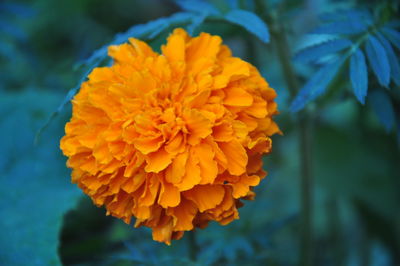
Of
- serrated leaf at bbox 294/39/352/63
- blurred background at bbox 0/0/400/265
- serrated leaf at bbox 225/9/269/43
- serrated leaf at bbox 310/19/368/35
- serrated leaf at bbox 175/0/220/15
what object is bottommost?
blurred background at bbox 0/0/400/265

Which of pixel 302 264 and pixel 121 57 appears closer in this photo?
pixel 121 57

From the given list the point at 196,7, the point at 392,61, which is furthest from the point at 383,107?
the point at 196,7

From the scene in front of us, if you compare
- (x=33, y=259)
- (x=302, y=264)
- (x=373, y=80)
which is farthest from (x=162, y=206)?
(x=302, y=264)

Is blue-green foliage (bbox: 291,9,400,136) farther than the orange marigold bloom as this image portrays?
Yes

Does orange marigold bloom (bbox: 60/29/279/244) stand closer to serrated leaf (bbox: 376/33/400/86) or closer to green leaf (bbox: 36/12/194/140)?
green leaf (bbox: 36/12/194/140)

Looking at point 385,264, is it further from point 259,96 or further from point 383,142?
point 259,96

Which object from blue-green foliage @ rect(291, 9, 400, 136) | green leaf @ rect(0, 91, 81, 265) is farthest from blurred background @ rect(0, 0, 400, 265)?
blue-green foliage @ rect(291, 9, 400, 136)
